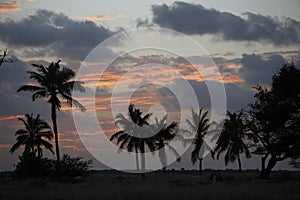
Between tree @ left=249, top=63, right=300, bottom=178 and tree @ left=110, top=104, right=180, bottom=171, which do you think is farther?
tree @ left=110, top=104, right=180, bottom=171

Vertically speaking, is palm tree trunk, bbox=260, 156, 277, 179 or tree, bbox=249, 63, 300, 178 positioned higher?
tree, bbox=249, 63, 300, 178

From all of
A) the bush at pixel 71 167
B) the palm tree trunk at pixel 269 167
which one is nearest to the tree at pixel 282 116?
the palm tree trunk at pixel 269 167

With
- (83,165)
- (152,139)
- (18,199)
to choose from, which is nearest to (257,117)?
(83,165)

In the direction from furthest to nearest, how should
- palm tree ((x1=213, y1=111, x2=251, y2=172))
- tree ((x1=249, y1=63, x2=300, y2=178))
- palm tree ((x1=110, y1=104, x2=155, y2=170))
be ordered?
palm tree ((x1=110, y1=104, x2=155, y2=170))
palm tree ((x1=213, y1=111, x2=251, y2=172))
tree ((x1=249, y1=63, x2=300, y2=178))

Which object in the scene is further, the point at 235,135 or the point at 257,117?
the point at 235,135

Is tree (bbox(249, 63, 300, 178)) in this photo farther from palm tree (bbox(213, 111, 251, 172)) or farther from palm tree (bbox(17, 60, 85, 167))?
palm tree (bbox(17, 60, 85, 167))

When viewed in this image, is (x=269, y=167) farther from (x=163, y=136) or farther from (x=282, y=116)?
(x=163, y=136)

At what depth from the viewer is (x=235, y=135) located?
47.6 m

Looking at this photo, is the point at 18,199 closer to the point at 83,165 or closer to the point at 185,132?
the point at 83,165

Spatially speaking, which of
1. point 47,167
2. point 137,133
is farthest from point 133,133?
point 47,167

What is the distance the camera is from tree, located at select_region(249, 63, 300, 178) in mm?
39812

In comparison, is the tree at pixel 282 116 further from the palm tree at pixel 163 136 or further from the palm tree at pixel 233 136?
the palm tree at pixel 163 136

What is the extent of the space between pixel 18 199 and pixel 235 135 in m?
30.3

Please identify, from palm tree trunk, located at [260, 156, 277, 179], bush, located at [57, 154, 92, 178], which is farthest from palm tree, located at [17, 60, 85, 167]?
palm tree trunk, located at [260, 156, 277, 179]
